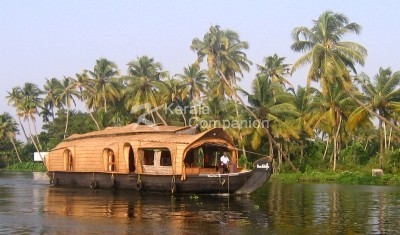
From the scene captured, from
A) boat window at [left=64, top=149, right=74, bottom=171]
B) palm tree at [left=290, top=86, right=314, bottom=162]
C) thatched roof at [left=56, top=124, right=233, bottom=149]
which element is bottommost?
boat window at [left=64, top=149, right=74, bottom=171]

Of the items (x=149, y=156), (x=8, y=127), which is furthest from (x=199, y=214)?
(x=8, y=127)

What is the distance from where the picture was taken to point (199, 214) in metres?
14.0

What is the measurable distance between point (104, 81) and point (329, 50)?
69.4 ft

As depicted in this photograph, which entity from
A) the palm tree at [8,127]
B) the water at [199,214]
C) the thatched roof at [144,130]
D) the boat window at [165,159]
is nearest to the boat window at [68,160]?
the thatched roof at [144,130]

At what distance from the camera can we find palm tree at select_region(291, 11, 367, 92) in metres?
27.6

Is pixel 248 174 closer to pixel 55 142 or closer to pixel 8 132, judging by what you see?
pixel 55 142

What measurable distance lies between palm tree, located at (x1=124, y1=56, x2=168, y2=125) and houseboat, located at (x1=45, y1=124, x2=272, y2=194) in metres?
14.4

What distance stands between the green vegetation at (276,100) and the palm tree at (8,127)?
8862 mm

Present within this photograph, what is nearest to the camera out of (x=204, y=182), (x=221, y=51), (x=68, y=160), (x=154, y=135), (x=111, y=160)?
(x=204, y=182)

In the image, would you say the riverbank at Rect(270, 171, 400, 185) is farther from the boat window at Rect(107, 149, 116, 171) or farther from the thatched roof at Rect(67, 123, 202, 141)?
the boat window at Rect(107, 149, 116, 171)

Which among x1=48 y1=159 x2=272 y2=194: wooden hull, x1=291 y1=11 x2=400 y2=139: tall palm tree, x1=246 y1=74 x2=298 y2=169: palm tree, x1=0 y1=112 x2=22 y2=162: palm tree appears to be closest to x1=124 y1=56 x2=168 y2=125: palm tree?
x1=246 y1=74 x2=298 y2=169: palm tree

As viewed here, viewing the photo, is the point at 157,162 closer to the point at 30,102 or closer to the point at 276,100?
the point at 276,100

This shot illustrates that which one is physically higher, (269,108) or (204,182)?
(269,108)

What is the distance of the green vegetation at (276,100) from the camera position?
2866cm
